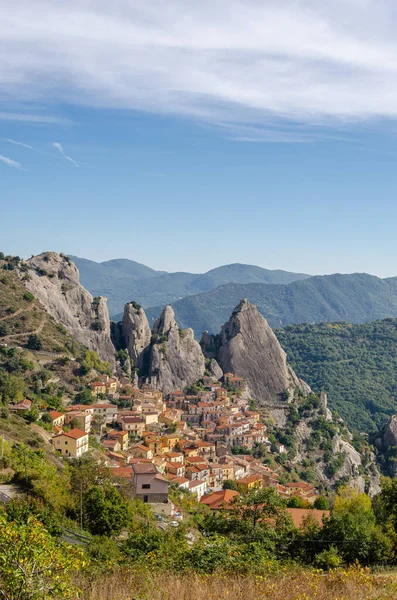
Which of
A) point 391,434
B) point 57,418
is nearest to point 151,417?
point 57,418

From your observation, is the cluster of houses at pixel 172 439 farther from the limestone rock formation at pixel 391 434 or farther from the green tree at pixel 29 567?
the green tree at pixel 29 567

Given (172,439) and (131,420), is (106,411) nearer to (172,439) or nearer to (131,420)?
(131,420)

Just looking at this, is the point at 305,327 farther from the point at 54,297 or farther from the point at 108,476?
the point at 108,476

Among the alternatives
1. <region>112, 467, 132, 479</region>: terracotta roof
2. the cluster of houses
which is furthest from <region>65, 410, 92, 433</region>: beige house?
<region>112, 467, 132, 479</region>: terracotta roof

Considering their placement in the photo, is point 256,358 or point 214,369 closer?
point 214,369

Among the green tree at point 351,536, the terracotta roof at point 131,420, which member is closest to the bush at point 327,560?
the green tree at point 351,536

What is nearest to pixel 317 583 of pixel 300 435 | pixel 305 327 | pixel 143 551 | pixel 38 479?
pixel 143 551

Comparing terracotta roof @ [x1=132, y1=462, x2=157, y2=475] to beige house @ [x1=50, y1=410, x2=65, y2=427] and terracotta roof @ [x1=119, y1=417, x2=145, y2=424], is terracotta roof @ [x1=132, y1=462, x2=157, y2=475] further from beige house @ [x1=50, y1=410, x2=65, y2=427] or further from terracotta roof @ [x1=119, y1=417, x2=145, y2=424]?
terracotta roof @ [x1=119, y1=417, x2=145, y2=424]
